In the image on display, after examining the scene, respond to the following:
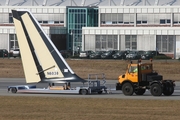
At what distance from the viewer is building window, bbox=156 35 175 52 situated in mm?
93625

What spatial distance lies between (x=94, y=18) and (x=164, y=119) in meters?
81.8

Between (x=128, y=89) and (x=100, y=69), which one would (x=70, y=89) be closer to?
(x=128, y=89)

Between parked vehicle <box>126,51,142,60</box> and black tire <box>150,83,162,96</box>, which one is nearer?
black tire <box>150,83,162,96</box>

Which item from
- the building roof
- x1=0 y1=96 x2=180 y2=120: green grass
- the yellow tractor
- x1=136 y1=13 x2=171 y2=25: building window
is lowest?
x1=0 y1=96 x2=180 y2=120: green grass

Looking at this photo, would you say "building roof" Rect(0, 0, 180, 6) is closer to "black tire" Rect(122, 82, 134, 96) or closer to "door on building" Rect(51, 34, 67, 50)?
"door on building" Rect(51, 34, 67, 50)

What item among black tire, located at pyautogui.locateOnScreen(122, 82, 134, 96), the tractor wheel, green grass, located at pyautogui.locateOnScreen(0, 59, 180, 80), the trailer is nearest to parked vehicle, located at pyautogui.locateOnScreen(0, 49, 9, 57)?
green grass, located at pyautogui.locateOnScreen(0, 59, 180, 80)

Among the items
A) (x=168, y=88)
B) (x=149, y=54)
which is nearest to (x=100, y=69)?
(x=149, y=54)

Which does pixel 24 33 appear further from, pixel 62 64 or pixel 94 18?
pixel 94 18

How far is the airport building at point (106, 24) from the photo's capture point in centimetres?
9431

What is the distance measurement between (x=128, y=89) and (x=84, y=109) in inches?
319

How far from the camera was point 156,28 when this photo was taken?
93.8m

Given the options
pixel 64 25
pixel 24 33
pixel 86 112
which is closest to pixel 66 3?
pixel 64 25

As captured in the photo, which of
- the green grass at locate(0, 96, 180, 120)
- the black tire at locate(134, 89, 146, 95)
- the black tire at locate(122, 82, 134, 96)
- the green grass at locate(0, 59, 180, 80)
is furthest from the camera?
the green grass at locate(0, 59, 180, 80)

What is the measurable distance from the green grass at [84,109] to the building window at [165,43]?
62.3 metres
